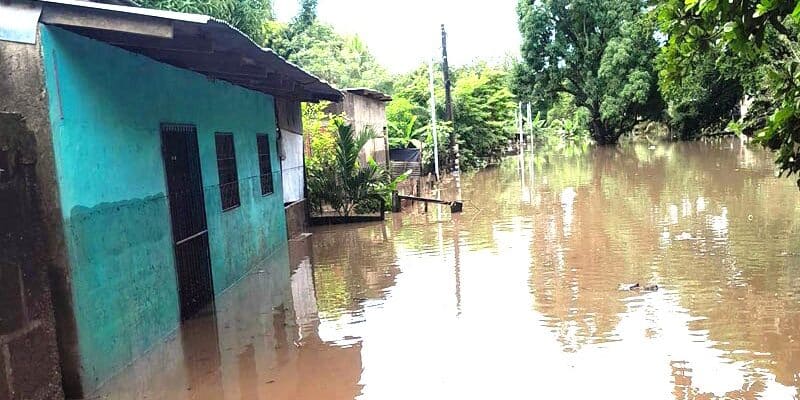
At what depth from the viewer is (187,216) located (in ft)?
25.3

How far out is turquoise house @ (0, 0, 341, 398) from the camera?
195 inches

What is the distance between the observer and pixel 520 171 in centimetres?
2966

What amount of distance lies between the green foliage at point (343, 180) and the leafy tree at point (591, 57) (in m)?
27.1

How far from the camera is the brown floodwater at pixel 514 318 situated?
538cm

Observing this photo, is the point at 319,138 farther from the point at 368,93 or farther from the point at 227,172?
the point at 227,172

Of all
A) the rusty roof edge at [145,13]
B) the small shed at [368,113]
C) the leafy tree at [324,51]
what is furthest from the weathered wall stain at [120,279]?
the leafy tree at [324,51]

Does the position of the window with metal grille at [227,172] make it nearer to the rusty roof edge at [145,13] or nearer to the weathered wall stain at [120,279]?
the weathered wall stain at [120,279]

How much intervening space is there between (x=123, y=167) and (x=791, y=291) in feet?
24.2

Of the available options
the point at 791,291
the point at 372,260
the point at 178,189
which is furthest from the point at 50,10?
the point at 791,291

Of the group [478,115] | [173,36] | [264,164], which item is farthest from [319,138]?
[478,115]

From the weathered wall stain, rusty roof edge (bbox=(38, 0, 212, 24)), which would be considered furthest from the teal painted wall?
rusty roof edge (bbox=(38, 0, 212, 24))

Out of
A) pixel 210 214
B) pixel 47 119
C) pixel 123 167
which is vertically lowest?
pixel 210 214

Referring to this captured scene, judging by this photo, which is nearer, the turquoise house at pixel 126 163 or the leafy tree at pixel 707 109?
the turquoise house at pixel 126 163

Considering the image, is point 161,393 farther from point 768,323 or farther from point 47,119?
point 768,323
